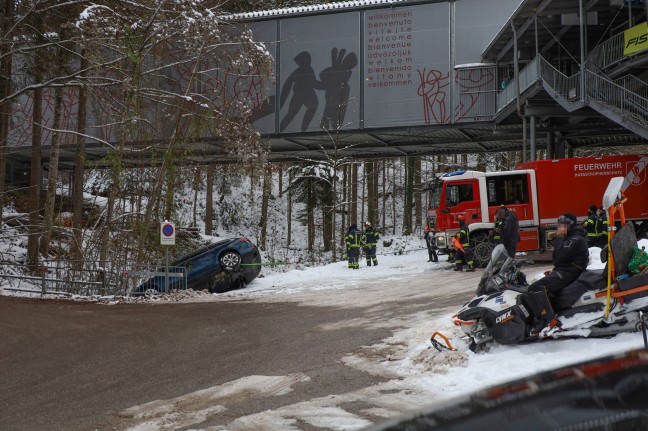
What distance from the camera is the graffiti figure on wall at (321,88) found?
28.9 meters

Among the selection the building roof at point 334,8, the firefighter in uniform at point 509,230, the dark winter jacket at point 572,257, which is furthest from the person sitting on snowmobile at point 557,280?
the building roof at point 334,8

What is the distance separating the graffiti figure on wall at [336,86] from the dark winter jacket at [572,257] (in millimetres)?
20717

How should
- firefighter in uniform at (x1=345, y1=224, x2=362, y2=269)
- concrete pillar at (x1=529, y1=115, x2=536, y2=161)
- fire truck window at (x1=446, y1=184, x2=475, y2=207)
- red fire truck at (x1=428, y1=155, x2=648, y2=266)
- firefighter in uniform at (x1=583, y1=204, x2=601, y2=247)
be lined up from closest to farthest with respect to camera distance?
firefighter in uniform at (x1=583, y1=204, x2=601, y2=247) < red fire truck at (x1=428, y1=155, x2=648, y2=266) < fire truck window at (x1=446, y1=184, x2=475, y2=207) < firefighter in uniform at (x1=345, y1=224, x2=362, y2=269) < concrete pillar at (x1=529, y1=115, x2=536, y2=161)

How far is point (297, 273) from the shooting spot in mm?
21984

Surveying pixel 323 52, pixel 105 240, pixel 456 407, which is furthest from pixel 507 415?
pixel 323 52

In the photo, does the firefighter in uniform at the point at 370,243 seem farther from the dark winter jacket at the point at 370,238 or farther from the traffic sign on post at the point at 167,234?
the traffic sign on post at the point at 167,234

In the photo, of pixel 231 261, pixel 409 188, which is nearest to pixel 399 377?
pixel 231 261

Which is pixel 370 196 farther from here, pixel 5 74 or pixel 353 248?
pixel 5 74

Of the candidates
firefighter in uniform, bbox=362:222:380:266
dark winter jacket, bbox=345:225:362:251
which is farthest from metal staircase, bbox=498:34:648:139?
dark winter jacket, bbox=345:225:362:251

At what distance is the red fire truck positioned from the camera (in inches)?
835

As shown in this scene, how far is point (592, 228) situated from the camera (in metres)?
19.4

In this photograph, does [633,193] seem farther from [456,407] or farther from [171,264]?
[456,407]

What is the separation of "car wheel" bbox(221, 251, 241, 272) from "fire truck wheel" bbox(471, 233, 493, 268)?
7274mm

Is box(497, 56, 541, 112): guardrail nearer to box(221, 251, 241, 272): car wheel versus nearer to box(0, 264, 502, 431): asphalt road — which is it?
box(0, 264, 502, 431): asphalt road
